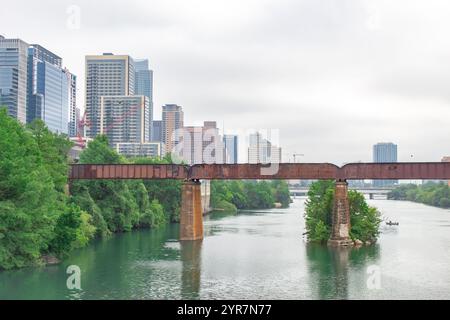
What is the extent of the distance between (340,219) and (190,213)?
1954 centimetres

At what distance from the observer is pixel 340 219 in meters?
67.8

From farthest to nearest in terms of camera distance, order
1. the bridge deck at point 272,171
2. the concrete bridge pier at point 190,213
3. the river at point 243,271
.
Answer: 1. the concrete bridge pier at point 190,213
2. the bridge deck at point 272,171
3. the river at point 243,271

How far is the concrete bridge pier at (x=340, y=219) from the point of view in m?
67.8

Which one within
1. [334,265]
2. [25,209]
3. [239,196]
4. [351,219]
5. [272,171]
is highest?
[272,171]

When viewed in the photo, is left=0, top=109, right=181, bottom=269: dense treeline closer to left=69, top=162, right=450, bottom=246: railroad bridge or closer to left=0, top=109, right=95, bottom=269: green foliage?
left=0, top=109, right=95, bottom=269: green foliage

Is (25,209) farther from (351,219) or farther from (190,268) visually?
(351,219)

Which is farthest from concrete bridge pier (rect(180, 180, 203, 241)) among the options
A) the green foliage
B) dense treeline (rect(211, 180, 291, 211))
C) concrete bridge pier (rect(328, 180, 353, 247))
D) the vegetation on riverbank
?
dense treeline (rect(211, 180, 291, 211))

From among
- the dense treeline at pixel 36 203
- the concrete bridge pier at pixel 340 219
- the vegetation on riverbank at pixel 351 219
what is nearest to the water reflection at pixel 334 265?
the concrete bridge pier at pixel 340 219

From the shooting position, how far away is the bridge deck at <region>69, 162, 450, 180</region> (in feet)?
227

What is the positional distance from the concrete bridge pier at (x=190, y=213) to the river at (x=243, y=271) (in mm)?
2034

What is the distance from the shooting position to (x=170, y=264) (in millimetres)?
53625

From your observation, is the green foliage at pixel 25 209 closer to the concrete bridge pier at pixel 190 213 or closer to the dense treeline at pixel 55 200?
the dense treeline at pixel 55 200

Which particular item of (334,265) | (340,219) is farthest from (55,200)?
(340,219)
